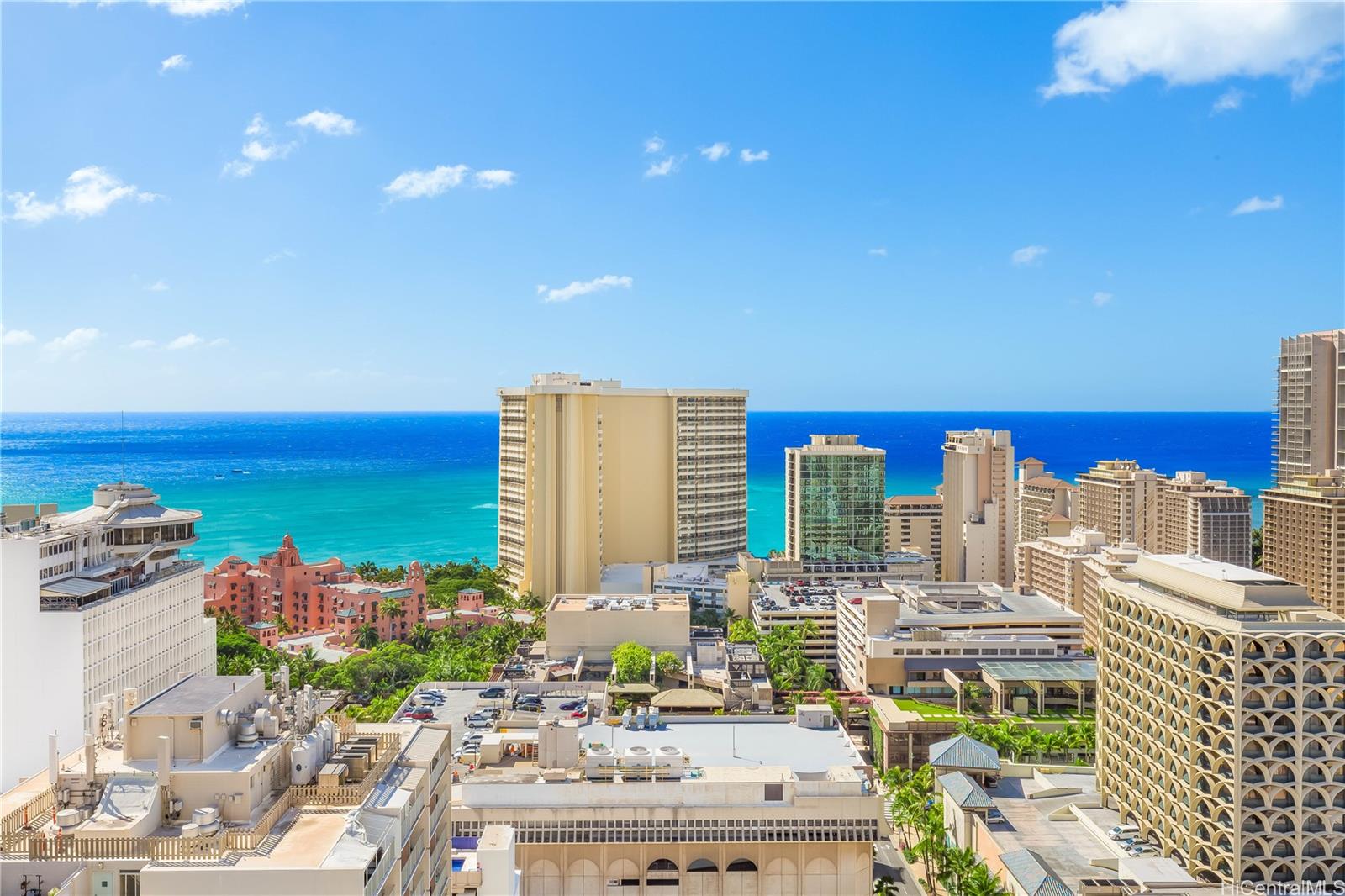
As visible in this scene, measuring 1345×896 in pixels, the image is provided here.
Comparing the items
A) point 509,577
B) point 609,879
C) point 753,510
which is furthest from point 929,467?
point 609,879

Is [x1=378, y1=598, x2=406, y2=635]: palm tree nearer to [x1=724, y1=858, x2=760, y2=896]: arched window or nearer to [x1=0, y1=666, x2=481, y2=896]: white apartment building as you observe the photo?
[x1=724, y1=858, x2=760, y2=896]: arched window

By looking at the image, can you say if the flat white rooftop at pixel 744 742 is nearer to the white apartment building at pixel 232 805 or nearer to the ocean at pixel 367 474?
the white apartment building at pixel 232 805

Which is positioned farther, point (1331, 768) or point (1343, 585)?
point (1343, 585)

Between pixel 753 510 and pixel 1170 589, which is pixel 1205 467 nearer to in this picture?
pixel 753 510

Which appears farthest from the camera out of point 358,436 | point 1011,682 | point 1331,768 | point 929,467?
point 358,436

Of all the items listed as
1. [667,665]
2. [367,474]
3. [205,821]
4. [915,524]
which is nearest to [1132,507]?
[915,524]

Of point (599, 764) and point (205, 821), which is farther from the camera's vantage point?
point (599, 764)

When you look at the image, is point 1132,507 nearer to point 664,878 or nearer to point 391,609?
point 391,609
